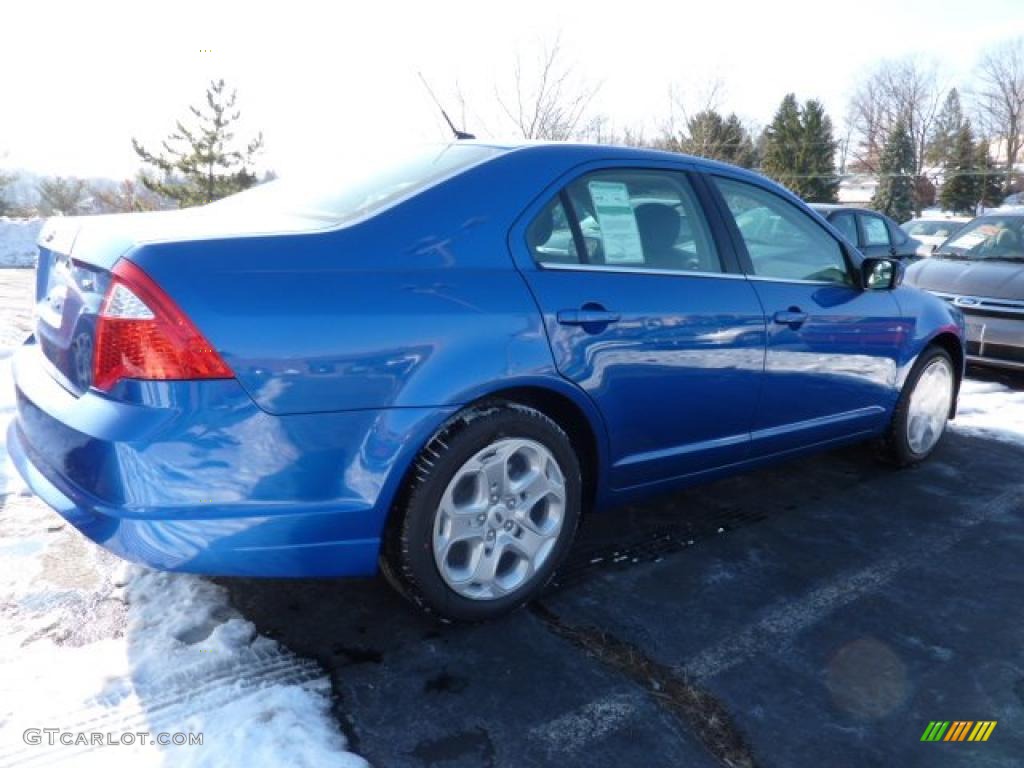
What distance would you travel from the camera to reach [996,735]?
2.19m

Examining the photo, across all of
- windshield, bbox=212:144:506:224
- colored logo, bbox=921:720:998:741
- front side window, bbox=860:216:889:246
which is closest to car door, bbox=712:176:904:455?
windshield, bbox=212:144:506:224

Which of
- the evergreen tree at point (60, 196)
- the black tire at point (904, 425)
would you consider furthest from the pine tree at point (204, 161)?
the black tire at point (904, 425)

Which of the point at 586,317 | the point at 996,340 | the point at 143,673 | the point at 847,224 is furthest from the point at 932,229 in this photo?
the point at 143,673

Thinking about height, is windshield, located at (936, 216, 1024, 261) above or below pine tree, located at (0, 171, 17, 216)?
below

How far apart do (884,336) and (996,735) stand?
2203mm

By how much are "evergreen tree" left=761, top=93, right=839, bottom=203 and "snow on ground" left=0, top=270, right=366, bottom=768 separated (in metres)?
42.3

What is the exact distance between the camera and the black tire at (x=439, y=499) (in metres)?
2.34

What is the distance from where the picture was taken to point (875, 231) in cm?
1053

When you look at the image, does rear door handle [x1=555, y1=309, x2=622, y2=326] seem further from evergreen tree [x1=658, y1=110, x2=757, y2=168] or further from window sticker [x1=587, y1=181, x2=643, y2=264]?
evergreen tree [x1=658, y1=110, x2=757, y2=168]

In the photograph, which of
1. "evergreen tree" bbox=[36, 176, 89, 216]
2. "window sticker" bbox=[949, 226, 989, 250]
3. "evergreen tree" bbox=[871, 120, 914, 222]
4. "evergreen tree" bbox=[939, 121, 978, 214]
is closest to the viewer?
"window sticker" bbox=[949, 226, 989, 250]

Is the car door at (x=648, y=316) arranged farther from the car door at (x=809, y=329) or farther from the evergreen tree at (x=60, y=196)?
the evergreen tree at (x=60, y=196)

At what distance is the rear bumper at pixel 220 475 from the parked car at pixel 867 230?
8496 mm

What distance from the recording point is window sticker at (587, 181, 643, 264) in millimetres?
2854

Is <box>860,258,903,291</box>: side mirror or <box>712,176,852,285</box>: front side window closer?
<box>712,176,852,285</box>: front side window
